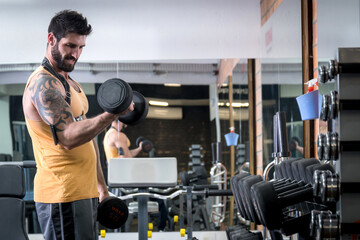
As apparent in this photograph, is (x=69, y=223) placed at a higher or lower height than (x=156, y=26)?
lower

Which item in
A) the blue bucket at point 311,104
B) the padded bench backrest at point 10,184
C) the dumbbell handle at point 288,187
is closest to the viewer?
the dumbbell handle at point 288,187

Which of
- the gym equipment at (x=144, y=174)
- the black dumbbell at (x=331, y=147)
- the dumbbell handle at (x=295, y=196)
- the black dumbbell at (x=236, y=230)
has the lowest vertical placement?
the black dumbbell at (x=236, y=230)

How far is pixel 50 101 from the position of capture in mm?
2090

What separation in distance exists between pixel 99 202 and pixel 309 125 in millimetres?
2021

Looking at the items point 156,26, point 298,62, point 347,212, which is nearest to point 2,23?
point 156,26

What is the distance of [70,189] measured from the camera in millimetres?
2145

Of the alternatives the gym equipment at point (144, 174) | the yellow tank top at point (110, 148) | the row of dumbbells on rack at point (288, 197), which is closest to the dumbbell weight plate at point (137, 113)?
the row of dumbbells on rack at point (288, 197)

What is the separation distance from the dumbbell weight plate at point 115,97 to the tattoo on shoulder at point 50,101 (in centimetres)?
18

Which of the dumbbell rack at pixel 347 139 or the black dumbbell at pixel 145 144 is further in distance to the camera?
the black dumbbell at pixel 145 144

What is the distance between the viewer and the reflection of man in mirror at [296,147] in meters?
3.98

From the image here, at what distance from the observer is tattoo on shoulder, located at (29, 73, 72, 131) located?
2.07m

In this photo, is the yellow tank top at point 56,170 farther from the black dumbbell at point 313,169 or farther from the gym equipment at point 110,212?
the black dumbbell at point 313,169

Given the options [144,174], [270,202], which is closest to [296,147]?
[144,174]

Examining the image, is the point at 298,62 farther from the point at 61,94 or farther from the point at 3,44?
the point at 3,44
